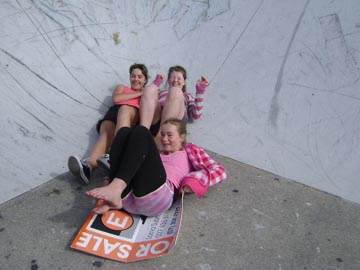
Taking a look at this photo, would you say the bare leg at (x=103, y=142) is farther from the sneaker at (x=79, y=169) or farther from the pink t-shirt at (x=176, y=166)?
the pink t-shirt at (x=176, y=166)

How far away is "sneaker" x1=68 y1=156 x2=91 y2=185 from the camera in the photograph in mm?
1824

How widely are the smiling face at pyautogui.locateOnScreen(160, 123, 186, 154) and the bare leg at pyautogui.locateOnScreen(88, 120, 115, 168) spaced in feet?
1.48

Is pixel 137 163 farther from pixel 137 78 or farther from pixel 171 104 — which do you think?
pixel 137 78

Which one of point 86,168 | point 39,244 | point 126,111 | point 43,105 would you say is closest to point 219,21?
point 126,111

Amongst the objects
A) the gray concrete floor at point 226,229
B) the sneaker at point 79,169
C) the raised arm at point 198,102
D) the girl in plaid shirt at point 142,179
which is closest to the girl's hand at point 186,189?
the girl in plaid shirt at point 142,179

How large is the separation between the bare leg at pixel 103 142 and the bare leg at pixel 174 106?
38cm

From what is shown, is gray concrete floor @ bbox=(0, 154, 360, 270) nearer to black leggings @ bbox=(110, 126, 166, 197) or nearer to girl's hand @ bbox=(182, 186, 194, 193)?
girl's hand @ bbox=(182, 186, 194, 193)

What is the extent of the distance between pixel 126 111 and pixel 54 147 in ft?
1.83

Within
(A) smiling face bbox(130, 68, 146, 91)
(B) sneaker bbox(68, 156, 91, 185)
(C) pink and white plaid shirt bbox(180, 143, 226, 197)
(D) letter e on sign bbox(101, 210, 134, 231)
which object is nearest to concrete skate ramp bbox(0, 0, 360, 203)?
(B) sneaker bbox(68, 156, 91, 185)

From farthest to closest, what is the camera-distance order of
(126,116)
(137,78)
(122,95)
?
1. (137,78)
2. (122,95)
3. (126,116)

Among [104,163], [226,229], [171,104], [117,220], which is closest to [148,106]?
[171,104]

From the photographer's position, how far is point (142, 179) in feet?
5.11

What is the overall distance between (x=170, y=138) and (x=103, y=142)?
53 centimetres

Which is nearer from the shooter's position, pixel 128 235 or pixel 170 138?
pixel 128 235
